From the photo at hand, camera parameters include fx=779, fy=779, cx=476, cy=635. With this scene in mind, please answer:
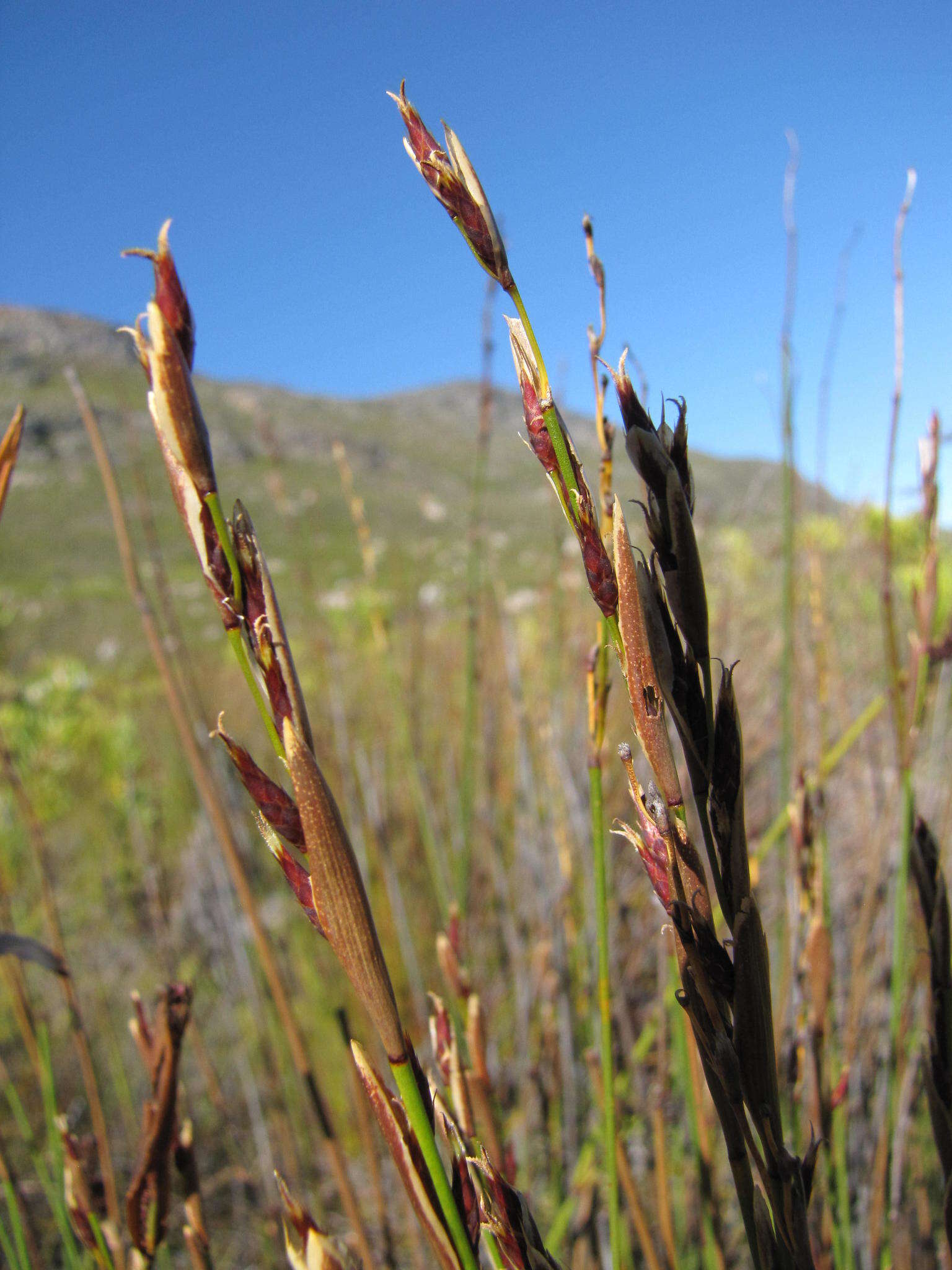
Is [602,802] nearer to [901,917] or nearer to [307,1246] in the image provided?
[307,1246]

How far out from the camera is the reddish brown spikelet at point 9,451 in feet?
0.90

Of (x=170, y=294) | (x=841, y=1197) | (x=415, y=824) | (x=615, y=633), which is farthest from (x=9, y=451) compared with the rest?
(x=415, y=824)

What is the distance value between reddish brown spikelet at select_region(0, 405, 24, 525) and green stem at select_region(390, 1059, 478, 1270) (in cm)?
22

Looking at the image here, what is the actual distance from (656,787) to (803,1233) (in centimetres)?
15

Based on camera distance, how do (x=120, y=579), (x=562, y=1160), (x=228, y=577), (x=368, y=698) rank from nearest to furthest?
(x=228, y=577), (x=562, y=1160), (x=368, y=698), (x=120, y=579)

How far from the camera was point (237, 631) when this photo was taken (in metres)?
0.20

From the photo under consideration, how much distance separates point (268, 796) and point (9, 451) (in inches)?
7.3

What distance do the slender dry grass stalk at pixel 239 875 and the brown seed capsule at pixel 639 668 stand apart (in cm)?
32

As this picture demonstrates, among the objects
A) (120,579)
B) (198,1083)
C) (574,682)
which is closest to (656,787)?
(574,682)

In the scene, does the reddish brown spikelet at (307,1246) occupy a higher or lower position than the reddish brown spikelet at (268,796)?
lower

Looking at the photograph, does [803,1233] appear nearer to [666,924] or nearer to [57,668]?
[666,924]

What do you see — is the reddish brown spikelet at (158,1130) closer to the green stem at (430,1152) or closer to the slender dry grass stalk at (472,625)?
the green stem at (430,1152)

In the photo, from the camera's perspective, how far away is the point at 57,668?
2.71 metres

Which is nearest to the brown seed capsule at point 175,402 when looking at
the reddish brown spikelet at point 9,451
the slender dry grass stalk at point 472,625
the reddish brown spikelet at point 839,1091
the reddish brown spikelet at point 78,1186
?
the reddish brown spikelet at point 9,451
